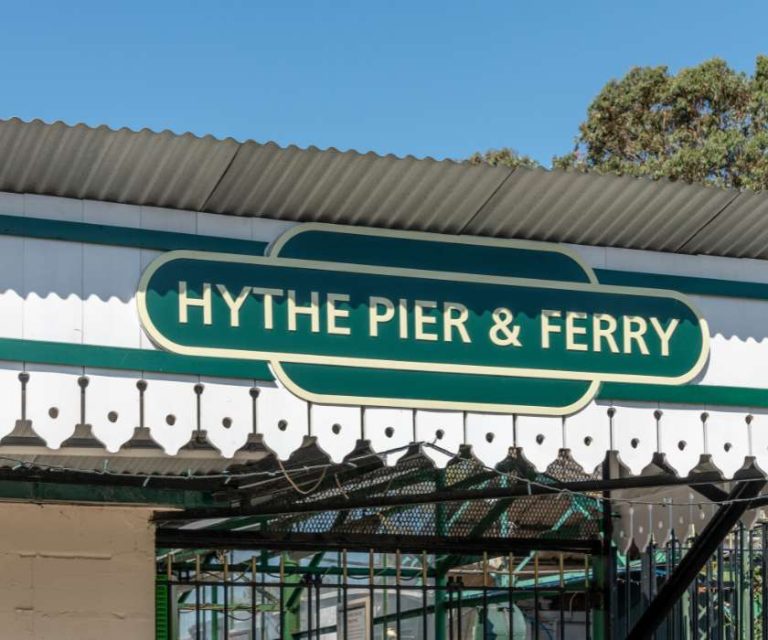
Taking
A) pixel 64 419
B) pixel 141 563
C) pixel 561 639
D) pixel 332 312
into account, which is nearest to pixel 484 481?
pixel 561 639

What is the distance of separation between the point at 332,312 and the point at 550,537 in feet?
11.8

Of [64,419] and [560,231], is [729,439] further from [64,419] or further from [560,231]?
[64,419]

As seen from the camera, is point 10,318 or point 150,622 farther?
point 150,622

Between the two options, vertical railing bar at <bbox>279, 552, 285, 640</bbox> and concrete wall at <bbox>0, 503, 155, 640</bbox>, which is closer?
concrete wall at <bbox>0, 503, 155, 640</bbox>

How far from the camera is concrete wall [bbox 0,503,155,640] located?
7199mm

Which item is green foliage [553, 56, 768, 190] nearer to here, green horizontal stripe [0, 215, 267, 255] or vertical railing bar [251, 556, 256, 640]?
vertical railing bar [251, 556, 256, 640]

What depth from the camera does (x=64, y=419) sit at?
554cm

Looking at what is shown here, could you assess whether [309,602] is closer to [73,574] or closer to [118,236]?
[73,574]

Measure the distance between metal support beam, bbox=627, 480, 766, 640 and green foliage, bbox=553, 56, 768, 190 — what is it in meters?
16.7

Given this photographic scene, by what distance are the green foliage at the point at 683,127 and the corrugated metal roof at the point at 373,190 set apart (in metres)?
18.4

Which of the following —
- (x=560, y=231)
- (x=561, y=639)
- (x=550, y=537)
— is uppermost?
(x=560, y=231)

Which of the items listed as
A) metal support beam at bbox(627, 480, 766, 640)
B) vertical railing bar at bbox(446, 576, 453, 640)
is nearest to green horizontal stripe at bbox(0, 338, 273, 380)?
vertical railing bar at bbox(446, 576, 453, 640)

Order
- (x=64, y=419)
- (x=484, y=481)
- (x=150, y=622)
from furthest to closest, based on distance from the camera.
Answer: (x=484, y=481) → (x=150, y=622) → (x=64, y=419)

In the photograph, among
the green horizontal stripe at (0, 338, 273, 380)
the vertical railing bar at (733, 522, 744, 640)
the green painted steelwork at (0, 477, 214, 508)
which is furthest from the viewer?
the vertical railing bar at (733, 522, 744, 640)
